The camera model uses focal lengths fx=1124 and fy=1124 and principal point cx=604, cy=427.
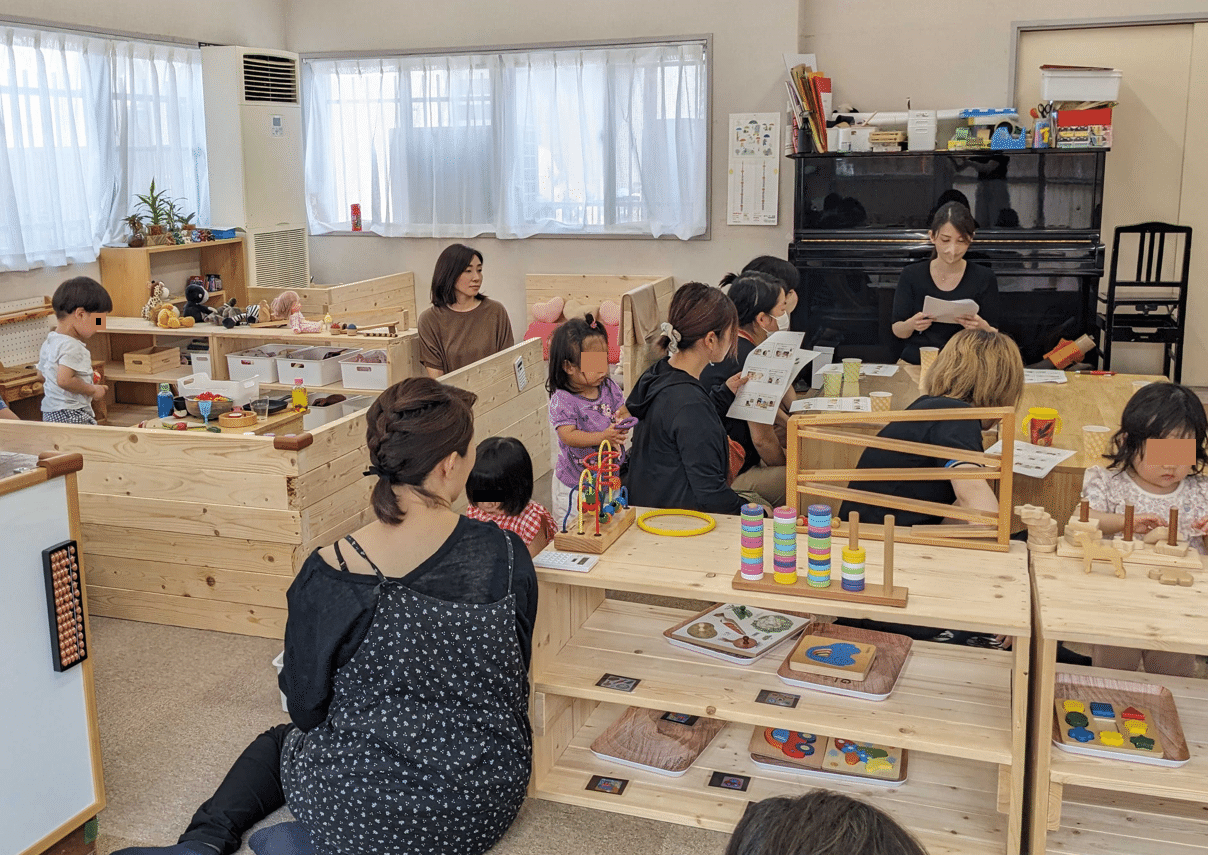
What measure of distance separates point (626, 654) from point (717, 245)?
5080 mm

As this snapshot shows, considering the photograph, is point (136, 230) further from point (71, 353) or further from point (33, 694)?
point (33, 694)

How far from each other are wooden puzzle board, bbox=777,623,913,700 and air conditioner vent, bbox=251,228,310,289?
5661 mm

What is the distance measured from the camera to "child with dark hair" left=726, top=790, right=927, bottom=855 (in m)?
0.98

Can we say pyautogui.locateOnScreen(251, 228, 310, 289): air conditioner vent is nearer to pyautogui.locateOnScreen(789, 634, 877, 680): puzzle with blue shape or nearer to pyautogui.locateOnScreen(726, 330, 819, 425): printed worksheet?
pyautogui.locateOnScreen(726, 330, 819, 425): printed worksheet

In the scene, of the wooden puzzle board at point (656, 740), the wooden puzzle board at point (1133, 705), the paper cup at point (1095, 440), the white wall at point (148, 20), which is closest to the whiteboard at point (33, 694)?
the wooden puzzle board at point (656, 740)

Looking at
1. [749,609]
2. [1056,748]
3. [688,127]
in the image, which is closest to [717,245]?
[688,127]

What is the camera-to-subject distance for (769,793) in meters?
2.76

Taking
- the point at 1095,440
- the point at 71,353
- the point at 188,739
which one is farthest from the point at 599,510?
the point at 71,353

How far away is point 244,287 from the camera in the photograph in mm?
7512

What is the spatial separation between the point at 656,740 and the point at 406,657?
90 cm

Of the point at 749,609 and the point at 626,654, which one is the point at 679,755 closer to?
the point at 626,654

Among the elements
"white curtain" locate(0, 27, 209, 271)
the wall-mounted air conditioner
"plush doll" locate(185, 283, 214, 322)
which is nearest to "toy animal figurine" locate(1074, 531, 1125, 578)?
"plush doll" locate(185, 283, 214, 322)

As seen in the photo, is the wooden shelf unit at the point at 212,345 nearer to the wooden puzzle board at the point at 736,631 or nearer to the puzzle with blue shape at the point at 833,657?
the wooden puzzle board at the point at 736,631

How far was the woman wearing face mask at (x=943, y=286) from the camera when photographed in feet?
16.2
